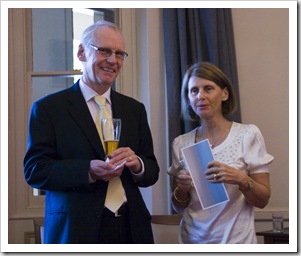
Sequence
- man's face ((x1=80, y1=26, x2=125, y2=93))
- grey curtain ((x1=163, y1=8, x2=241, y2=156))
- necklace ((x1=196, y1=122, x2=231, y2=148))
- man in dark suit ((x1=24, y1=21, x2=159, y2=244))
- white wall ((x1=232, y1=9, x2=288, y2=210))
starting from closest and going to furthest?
man in dark suit ((x1=24, y1=21, x2=159, y2=244)) < man's face ((x1=80, y1=26, x2=125, y2=93)) < necklace ((x1=196, y1=122, x2=231, y2=148)) < grey curtain ((x1=163, y1=8, x2=241, y2=156)) < white wall ((x1=232, y1=9, x2=288, y2=210))

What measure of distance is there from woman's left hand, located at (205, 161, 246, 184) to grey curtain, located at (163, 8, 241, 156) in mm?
965

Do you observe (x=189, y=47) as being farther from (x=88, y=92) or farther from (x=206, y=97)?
(x=88, y=92)

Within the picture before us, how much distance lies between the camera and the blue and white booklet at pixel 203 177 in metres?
2.12

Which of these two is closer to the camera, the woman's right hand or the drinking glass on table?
the drinking glass on table

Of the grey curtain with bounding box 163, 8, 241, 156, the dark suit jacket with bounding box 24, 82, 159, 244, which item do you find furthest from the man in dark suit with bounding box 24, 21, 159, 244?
the grey curtain with bounding box 163, 8, 241, 156

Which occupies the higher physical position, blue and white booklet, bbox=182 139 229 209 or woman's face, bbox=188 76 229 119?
woman's face, bbox=188 76 229 119

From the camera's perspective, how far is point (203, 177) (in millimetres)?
2131

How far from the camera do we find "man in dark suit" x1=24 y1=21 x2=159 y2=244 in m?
1.98

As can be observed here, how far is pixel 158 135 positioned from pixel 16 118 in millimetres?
788

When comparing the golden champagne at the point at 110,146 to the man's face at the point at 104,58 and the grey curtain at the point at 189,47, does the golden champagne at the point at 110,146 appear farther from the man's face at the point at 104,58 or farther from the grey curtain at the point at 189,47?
the grey curtain at the point at 189,47

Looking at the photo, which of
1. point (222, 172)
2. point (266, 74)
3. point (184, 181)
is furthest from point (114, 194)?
point (266, 74)

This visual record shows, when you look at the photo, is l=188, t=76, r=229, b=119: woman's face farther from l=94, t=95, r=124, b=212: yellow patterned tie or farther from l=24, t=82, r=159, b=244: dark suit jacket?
l=94, t=95, r=124, b=212: yellow patterned tie

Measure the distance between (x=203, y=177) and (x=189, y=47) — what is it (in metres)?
1.19

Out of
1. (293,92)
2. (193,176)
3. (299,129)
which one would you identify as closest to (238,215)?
(193,176)
